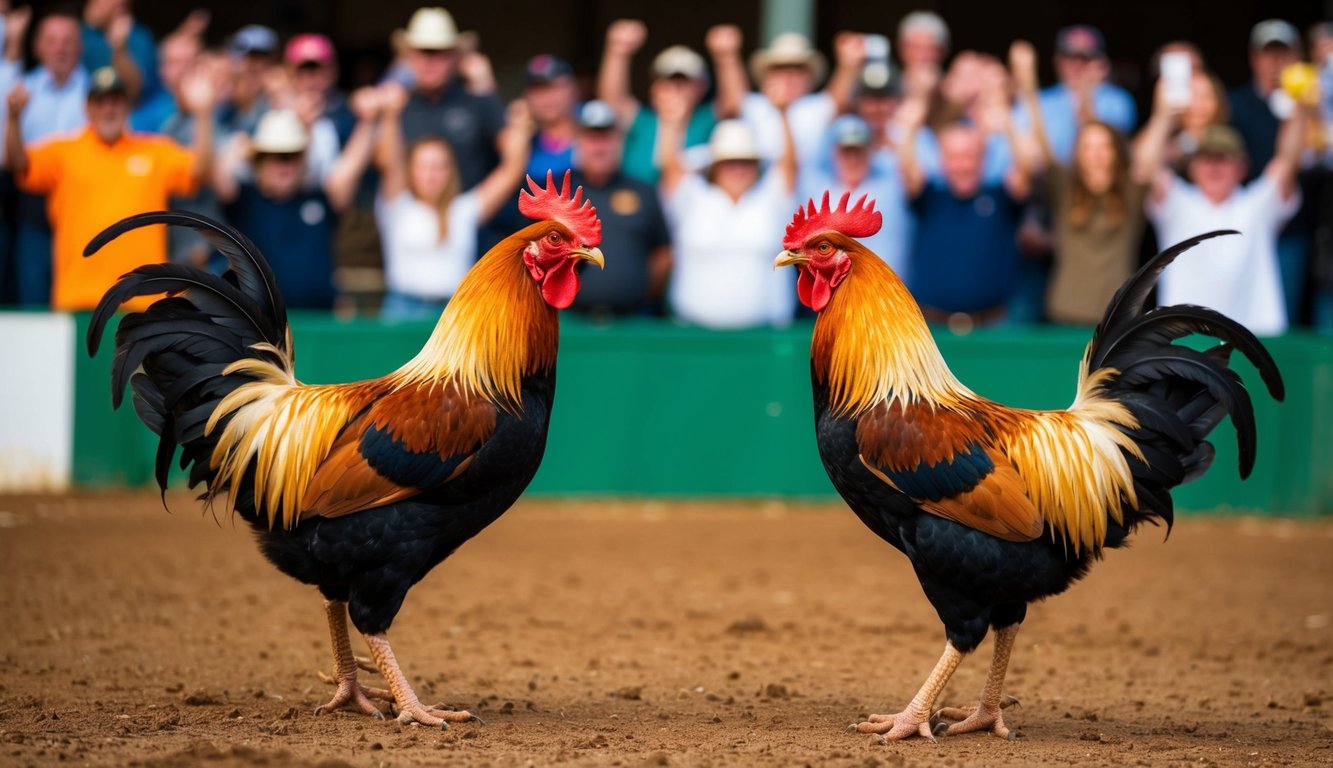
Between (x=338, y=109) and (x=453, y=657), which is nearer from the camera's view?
(x=453, y=657)

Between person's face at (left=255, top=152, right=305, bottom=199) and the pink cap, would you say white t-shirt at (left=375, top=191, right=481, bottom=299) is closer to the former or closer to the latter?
person's face at (left=255, top=152, right=305, bottom=199)

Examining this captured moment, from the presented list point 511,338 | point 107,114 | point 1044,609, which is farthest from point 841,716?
point 107,114

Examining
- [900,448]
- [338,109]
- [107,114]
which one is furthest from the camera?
[338,109]

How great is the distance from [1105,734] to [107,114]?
25.9ft

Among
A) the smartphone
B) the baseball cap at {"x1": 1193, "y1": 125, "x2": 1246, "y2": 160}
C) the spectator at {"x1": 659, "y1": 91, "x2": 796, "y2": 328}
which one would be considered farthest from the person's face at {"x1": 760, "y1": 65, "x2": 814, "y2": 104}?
the baseball cap at {"x1": 1193, "y1": 125, "x2": 1246, "y2": 160}

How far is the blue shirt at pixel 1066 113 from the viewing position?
11.7m

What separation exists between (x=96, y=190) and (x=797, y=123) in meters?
4.84

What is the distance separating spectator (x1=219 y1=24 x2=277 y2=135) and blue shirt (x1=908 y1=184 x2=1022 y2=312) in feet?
15.7

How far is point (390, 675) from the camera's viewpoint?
5.52 m

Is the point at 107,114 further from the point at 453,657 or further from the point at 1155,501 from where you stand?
the point at 1155,501

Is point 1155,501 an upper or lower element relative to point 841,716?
upper

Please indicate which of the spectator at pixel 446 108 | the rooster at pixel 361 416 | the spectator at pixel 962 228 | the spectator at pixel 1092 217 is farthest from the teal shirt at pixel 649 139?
the rooster at pixel 361 416

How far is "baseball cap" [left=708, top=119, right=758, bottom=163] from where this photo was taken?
11.0 meters

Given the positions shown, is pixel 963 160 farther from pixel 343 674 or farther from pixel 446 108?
pixel 343 674
